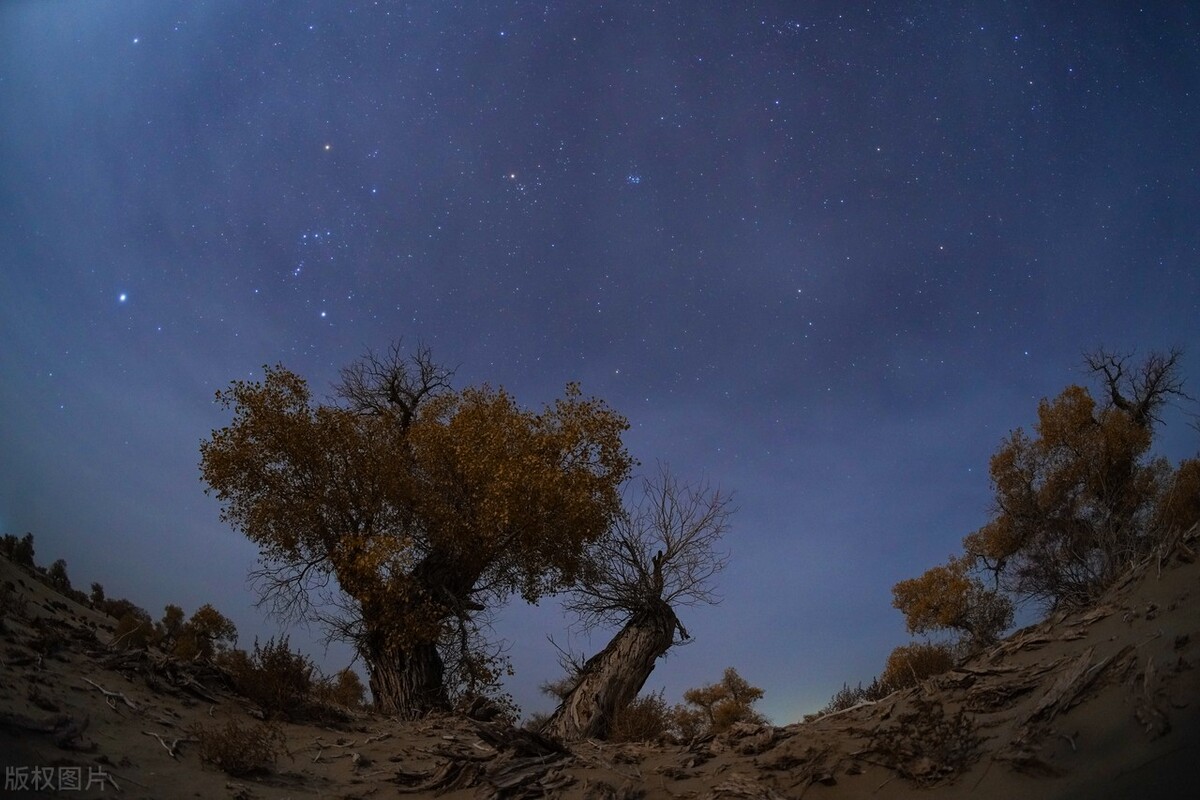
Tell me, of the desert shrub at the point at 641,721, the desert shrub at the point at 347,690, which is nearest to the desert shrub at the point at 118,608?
the desert shrub at the point at 347,690

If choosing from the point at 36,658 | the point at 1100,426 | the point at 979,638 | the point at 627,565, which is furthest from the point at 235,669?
the point at 1100,426

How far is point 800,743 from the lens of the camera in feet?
22.4

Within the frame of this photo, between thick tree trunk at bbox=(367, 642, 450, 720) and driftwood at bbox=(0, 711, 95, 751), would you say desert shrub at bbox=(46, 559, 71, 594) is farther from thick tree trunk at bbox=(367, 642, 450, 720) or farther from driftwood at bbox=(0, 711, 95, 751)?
driftwood at bbox=(0, 711, 95, 751)

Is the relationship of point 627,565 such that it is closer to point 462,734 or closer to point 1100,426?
point 462,734

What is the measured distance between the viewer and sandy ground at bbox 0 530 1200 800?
451 cm

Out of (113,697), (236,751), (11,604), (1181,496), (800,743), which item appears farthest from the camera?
(1181,496)

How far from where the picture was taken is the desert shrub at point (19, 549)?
18250 mm

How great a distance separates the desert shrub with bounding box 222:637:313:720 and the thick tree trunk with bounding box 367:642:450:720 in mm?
3344

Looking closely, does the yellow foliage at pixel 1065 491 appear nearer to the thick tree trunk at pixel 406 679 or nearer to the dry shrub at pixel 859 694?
the dry shrub at pixel 859 694

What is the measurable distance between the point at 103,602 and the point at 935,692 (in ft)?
102

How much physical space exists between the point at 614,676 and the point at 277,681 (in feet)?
22.5

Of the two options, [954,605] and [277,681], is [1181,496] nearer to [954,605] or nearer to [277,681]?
[954,605]

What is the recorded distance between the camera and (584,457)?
16.5 metres

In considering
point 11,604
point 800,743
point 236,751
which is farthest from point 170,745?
point 800,743
